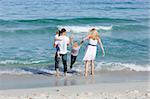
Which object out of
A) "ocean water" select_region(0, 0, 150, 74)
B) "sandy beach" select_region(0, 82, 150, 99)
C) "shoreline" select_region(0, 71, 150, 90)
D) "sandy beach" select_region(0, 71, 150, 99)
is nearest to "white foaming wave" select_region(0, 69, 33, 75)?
"ocean water" select_region(0, 0, 150, 74)

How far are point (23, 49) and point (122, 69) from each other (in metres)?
5.34

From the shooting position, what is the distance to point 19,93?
10.8 meters

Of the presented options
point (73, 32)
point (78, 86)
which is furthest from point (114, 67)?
point (73, 32)

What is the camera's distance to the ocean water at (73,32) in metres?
15.8

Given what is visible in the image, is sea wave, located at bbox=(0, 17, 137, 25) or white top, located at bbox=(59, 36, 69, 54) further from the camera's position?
sea wave, located at bbox=(0, 17, 137, 25)

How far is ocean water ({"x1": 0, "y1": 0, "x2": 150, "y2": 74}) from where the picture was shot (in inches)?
621

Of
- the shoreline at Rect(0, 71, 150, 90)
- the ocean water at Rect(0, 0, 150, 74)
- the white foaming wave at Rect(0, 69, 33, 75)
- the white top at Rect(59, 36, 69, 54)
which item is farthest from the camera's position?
the ocean water at Rect(0, 0, 150, 74)

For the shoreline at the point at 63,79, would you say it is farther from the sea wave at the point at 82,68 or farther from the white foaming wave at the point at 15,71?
the sea wave at the point at 82,68

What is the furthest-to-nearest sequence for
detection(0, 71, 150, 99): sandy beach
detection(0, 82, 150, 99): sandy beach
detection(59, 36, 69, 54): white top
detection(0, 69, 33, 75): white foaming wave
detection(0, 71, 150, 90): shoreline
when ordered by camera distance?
detection(0, 69, 33, 75): white foaming wave, detection(59, 36, 69, 54): white top, detection(0, 71, 150, 90): shoreline, detection(0, 71, 150, 99): sandy beach, detection(0, 82, 150, 99): sandy beach

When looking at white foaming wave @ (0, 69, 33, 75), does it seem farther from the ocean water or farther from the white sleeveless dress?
the white sleeveless dress

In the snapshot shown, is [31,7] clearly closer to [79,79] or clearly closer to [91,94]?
[79,79]

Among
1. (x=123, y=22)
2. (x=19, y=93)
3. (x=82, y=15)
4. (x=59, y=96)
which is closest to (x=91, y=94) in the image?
(x=59, y=96)

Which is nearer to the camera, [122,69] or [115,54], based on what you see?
[122,69]

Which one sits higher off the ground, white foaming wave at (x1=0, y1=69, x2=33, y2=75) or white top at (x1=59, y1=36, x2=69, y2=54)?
white top at (x1=59, y1=36, x2=69, y2=54)
